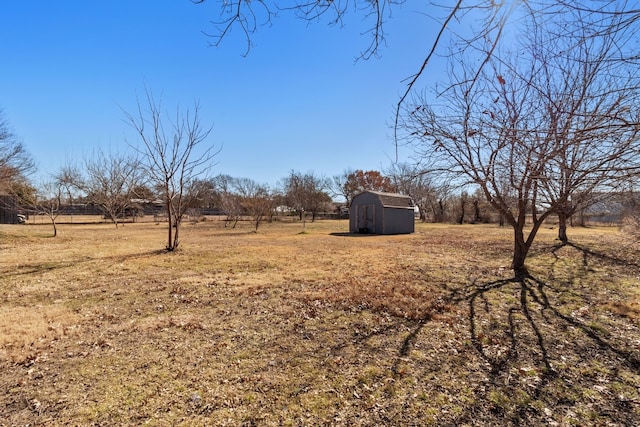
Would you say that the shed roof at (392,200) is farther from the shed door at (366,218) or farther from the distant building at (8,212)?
the distant building at (8,212)

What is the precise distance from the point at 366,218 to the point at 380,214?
1.20 m

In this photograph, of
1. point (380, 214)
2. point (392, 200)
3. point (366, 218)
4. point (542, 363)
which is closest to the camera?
point (542, 363)

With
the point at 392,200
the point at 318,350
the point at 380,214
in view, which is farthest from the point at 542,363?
the point at 392,200

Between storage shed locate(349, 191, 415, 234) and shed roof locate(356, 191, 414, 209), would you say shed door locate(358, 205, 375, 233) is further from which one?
shed roof locate(356, 191, 414, 209)

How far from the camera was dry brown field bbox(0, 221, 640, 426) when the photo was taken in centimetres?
265

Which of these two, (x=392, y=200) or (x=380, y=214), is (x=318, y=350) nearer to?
(x=380, y=214)

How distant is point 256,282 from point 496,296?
4.98 m

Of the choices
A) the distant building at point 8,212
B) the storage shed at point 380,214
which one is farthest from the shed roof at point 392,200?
the distant building at point 8,212

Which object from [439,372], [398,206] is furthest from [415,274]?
[398,206]

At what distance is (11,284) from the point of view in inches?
270

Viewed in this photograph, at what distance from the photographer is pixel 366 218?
2248 centimetres

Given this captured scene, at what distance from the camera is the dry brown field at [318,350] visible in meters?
2.65

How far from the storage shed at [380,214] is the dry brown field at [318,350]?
45.7 feet

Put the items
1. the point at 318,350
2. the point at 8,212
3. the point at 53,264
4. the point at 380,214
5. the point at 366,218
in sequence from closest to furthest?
the point at 318,350, the point at 53,264, the point at 380,214, the point at 366,218, the point at 8,212
